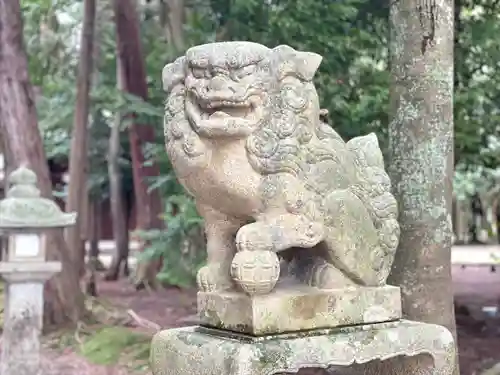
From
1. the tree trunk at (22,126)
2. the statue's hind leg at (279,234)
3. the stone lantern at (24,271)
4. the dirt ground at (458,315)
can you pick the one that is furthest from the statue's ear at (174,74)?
the tree trunk at (22,126)

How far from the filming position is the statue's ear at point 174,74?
8.10 ft

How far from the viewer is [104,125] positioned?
1159 centimetres

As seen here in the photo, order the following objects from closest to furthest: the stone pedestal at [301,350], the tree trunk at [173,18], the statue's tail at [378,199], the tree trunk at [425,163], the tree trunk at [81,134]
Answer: the stone pedestal at [301,350], the statue's tail at [378,199], the tree trunk at [425,163], the tree trunk at [173,18], the tree trunk at [81,134]

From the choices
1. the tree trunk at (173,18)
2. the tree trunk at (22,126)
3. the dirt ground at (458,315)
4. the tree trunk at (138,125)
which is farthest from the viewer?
the tree trunk at (138,125)

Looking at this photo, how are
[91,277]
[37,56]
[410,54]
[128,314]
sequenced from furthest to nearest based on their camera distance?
1. [37,56]
2. [91,277]
3. [128,314]
4. [410,54]

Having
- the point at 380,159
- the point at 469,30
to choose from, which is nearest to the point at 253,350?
the point at 380,159

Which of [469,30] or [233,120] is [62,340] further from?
[233,120]

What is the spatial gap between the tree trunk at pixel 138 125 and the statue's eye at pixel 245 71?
6365 millimetres

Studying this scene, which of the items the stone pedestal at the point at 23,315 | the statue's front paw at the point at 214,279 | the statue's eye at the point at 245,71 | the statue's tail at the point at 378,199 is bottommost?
the stone pedestal at the point at 23,315

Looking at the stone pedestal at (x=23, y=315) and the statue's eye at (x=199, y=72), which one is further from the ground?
the statue's eye at (x=199, y=72)

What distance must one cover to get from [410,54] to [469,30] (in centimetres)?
240

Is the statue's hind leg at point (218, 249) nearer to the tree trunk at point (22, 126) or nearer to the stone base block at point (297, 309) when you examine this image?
the stone base block at point (297, 309)

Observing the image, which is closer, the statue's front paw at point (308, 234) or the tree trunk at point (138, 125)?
the statue's front paw at point (308, 234)

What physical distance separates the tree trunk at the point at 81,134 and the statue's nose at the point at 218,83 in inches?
230
